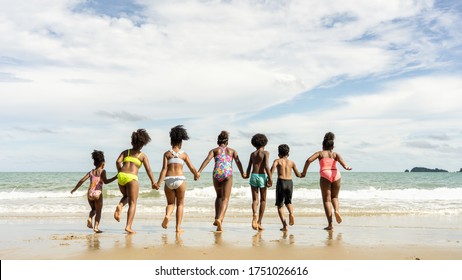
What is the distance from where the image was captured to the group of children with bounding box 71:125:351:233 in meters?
8.16

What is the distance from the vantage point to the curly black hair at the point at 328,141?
368 inches

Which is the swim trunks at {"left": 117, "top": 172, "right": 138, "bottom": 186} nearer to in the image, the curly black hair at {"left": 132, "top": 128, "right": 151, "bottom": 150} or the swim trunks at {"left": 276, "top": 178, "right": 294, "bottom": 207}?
the curly black hair at {"left": 132, "top": 128, "right": 151, "bottom": 150}

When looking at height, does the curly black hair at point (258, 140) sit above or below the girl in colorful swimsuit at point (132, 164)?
above

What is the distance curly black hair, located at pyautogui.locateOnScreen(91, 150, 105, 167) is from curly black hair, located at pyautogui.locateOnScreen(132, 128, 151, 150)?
102 cm

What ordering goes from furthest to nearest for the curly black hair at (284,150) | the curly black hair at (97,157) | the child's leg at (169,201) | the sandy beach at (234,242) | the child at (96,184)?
the curly black hair at (284,150)
the curly black hair at (97,157)
the child at (96,184)
the child's leg at (169,201)
the sandy beach at (234,242)

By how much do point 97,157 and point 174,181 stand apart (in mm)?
1834

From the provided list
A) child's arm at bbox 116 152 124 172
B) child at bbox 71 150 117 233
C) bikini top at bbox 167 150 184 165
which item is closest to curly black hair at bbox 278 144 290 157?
bikini top at bbox 167 150 184 165

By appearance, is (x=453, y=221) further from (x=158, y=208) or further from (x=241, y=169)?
(x=158, y=208)

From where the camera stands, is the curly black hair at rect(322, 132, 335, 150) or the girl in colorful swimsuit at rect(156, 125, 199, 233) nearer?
the girl in colorful swimsuit at rect(156, 125, 199, 233)

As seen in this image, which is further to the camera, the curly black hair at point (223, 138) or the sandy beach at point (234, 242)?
the curly black hair at point (223, 138)

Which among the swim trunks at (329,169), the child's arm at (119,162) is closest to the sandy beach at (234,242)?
the swim trunks at (329,169)

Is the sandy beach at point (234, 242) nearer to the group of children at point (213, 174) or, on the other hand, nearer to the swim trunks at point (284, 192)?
the group of children at point (213, 174)

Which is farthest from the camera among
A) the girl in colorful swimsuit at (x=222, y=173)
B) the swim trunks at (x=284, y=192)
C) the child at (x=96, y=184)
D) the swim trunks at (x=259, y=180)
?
the swim trunks at (x=284, y=192)

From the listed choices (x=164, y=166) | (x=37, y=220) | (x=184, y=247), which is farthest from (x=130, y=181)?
(x=37, y=220)
